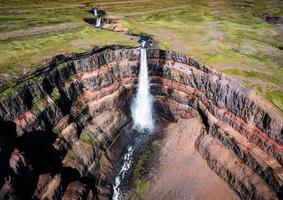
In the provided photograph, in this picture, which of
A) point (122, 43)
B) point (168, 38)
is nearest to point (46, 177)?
point (122, 43)

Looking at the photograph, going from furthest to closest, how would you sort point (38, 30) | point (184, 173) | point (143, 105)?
point (38, 30), point (143, 105), point (184, 173)

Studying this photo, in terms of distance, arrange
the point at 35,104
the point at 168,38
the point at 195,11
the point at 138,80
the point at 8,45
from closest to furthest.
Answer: the point at 35,104, the point at 8,45, the point at 138,80, the point at 168,38, the point at 195,11

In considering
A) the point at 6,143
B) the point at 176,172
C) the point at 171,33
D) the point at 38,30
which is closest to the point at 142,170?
the point at 176,172

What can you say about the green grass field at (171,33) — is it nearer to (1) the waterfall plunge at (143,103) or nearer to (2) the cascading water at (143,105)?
(2) the cascading water at (143,105)

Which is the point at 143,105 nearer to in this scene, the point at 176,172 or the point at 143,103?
the point at 143,103

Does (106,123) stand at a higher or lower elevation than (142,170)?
higher

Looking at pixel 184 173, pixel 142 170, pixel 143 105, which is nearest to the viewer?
pixel 184 173

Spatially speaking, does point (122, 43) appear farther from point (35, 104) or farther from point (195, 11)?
point (195, 11)
